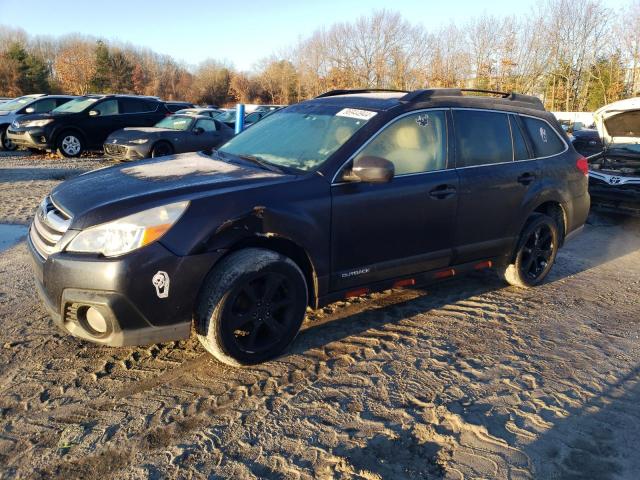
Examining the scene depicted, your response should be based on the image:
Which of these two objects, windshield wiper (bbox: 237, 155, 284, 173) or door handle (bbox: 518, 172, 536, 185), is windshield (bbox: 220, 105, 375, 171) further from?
door handle (bbox: 518, 172, 536, 185)

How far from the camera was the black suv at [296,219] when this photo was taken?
296 cm

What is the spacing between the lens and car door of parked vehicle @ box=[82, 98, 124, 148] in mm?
13711

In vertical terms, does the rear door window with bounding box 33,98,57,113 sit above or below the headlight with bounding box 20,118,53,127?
above

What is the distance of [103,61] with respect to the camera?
51.3m

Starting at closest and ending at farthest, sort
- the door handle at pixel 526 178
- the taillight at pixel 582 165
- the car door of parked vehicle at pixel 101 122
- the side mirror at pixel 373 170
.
Answer: the side mirror at pixel 373 170, the door handle at pixel 526 178, the taillight at pixel 582 165, the car door of parked vehicle at pixel 101 122

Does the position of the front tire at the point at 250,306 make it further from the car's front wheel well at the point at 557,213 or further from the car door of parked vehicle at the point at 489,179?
the car's front wheel well at the point at 557,213

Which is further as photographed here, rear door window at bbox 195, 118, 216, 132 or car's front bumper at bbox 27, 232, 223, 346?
rear door window at bbox 195, 118, 216, 132

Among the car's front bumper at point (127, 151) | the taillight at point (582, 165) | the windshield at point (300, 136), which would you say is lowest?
the car's front bumper at point (127, 151)

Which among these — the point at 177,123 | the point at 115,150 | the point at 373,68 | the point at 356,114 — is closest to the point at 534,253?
the point at 356,114

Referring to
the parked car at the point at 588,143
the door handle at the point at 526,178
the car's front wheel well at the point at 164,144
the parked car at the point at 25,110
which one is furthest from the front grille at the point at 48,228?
the parked car at the point at 25,110

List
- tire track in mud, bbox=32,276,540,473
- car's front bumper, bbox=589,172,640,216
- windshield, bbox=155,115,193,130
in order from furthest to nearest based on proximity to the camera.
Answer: windshield, bbox=155,115,193,130 < car's front bumper, bbox=589,172,640,216 < tire track in mud, bbox=32,276,540,473

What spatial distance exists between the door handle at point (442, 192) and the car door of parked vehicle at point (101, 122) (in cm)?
1210

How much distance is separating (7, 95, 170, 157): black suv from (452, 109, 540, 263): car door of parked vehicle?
39.1 feet

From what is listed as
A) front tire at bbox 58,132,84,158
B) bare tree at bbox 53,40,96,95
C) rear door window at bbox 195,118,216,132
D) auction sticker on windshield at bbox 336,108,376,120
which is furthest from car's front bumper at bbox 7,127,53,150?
bare tree at bbox 53,40,96,95
